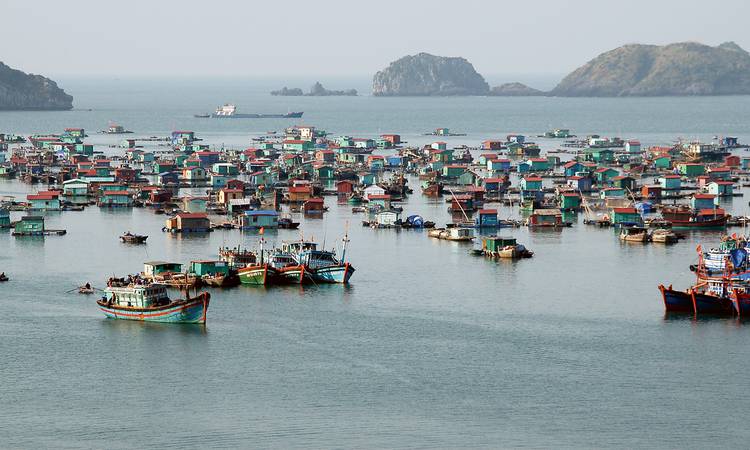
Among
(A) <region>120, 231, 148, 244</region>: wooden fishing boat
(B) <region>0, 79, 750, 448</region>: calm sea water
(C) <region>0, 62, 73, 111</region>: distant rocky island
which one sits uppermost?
(C) <region>0, 62, 73, 111</region>: distant rocky island

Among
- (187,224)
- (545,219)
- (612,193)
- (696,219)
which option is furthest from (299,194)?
(696,219)

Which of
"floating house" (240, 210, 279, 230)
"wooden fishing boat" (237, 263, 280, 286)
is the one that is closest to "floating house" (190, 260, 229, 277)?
"wooden fishing boat" (237, 263, 280, 286)

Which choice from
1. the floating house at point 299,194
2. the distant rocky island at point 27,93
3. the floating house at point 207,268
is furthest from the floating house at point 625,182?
the distant rocky island at point 27,93

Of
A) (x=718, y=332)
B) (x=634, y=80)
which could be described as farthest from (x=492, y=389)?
(x=634, y=80)

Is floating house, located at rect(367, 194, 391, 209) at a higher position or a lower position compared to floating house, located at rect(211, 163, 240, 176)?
lower

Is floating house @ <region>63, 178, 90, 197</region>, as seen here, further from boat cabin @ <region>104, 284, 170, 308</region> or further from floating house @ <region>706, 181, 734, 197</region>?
floating house @ <region>706, 181, 734, 197</region>

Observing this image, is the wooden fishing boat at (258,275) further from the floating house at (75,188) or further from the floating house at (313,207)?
the floating house at (75,188)
